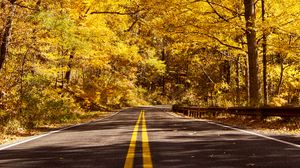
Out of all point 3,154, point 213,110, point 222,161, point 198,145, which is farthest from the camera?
point 213,110

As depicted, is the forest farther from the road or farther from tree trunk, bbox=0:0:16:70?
the road

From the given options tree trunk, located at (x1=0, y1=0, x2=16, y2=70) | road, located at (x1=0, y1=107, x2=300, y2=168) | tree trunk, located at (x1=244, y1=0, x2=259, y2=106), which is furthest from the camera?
tree trunk, located at (x1=244, y1=0, x2=259, y2=106)

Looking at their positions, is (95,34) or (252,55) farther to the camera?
(95,34)

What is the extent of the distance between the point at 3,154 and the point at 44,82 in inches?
593

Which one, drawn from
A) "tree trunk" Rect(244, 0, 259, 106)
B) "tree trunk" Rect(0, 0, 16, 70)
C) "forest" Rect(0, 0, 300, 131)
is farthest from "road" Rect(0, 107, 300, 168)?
"tree trunk" Rect(244, 0, 259, 106)

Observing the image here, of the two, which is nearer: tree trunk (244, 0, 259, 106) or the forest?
the forest

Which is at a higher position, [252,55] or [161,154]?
[252,55]

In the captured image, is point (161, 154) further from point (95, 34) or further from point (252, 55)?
point (95, 34)

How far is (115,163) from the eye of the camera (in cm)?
634

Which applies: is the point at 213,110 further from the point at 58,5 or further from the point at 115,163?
the point at 115,163

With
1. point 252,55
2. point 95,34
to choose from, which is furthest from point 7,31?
point 252,55

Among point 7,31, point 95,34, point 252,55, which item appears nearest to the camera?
point 7,31

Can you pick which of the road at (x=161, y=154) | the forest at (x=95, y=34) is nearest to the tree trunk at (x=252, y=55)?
the forest at (x=95, y=34)

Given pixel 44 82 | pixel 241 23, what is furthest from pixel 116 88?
pixel 241 23
